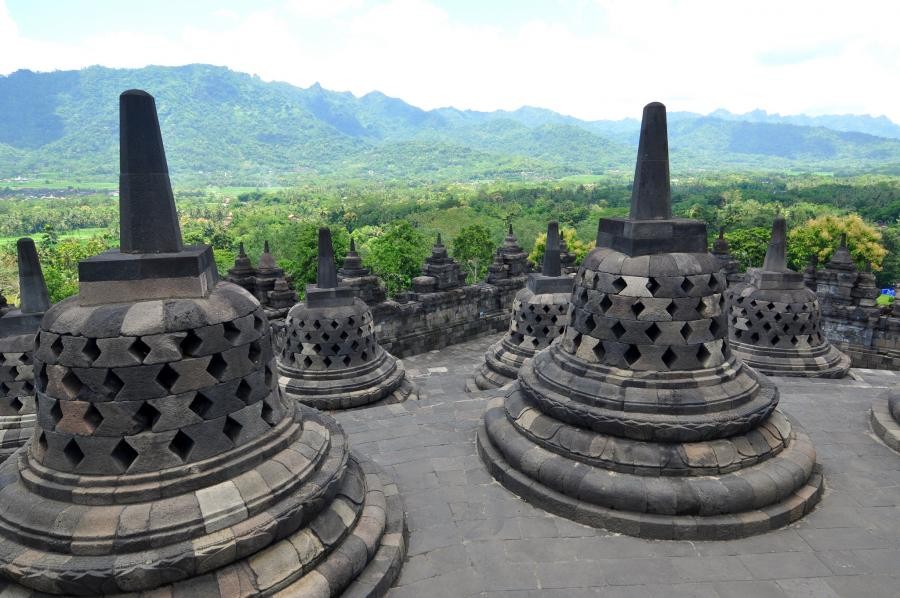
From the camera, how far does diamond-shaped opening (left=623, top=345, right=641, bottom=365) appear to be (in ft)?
17.6

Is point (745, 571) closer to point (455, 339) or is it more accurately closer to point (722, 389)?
point (722, 389)

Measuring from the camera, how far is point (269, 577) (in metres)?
3.59

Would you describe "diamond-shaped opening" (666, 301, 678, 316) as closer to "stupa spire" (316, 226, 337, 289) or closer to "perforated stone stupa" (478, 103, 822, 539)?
"perforated stone stupa" (478, 103, 822, 539)

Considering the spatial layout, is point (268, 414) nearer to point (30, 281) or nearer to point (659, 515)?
point (659, 515)

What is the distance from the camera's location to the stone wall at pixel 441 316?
16391 mm

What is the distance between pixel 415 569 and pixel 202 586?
1.67m

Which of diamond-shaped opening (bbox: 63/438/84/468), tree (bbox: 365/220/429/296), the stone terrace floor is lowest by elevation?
tree (bbox: 365/220/429/296)

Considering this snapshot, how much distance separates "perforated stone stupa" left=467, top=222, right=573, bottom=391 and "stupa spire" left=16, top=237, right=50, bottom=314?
7.39m

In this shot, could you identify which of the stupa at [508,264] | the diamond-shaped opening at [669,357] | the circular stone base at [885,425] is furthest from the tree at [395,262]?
the diamond-shaped opening at [669,357]

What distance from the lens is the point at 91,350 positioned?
358 cm

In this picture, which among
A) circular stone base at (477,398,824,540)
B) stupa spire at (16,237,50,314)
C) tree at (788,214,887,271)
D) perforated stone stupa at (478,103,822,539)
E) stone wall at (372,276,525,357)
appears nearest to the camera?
circular stone base at (477,398,824,540)

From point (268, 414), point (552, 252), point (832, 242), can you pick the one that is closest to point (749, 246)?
point (832, 242)

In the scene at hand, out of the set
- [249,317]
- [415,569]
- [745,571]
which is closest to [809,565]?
[745,571]

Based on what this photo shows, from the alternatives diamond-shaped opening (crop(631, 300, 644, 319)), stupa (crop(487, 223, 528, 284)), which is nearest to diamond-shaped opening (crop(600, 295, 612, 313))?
diamond-shaped opening (crop(631, 300, 644, 319))
